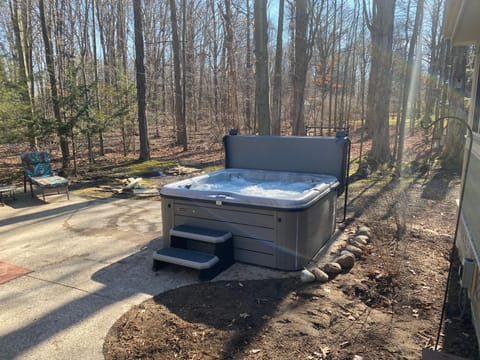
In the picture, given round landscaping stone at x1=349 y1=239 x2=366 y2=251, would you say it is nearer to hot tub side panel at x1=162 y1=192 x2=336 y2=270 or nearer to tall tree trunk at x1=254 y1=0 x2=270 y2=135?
hot tub side panel at x1=162 y1=192 x2=336 y2=270

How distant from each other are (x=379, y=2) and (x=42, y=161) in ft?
26.3

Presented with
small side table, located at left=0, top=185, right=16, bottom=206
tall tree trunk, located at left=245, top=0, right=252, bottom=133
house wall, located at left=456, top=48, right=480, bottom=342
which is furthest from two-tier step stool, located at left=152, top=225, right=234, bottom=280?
tall tree trunk, located at left=245, top=0, right=252, bottom=133

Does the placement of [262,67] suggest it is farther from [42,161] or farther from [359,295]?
[359,295]

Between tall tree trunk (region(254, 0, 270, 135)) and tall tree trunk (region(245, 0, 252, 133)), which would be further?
tall tree trunk (region(245, 0, 252, 133))

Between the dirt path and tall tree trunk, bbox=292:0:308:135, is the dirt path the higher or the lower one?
the lower one

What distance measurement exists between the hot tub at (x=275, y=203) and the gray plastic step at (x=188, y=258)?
37 centimetres

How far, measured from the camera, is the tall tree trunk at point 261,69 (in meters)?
8.25

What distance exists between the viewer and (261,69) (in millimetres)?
8219

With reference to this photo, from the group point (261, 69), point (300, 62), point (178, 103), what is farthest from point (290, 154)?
point (178, 103)

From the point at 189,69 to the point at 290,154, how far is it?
11.3 meters

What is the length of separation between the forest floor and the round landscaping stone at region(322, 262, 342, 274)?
0.06 m

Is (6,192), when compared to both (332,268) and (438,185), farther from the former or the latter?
(438,185)

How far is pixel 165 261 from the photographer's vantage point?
3.30 m

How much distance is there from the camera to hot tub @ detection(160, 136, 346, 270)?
3.34m
